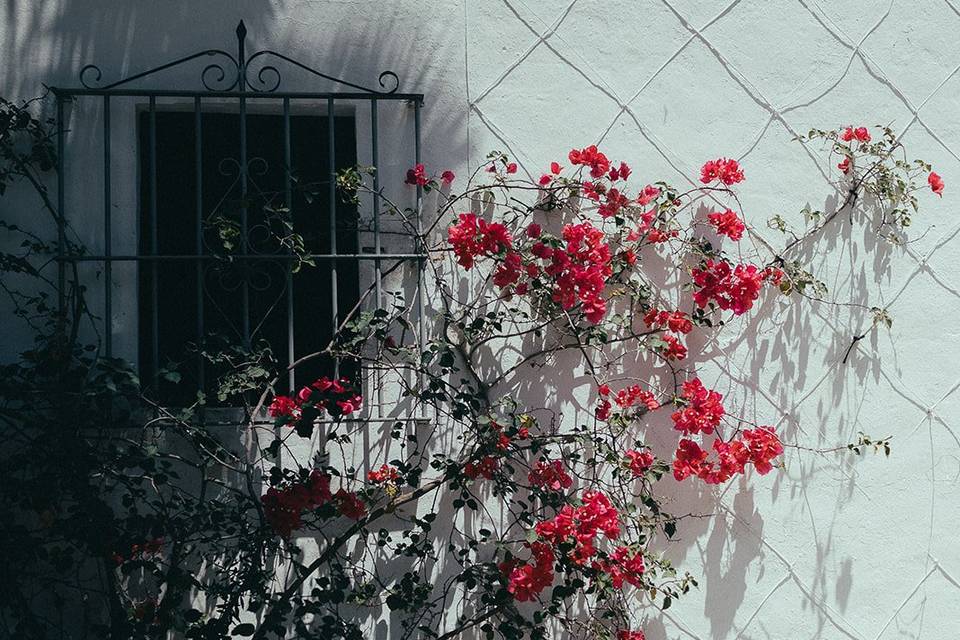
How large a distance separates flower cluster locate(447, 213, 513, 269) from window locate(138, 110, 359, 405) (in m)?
0.38

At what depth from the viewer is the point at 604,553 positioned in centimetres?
351

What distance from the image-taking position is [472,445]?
12.1 ft

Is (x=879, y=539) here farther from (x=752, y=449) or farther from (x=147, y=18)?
(x=147, y=18)

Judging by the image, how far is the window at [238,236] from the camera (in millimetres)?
3672

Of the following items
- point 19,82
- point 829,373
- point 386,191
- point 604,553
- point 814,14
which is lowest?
point 604,553

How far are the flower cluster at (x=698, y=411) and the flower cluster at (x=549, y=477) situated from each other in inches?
15.2

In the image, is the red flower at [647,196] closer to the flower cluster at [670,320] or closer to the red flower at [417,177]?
the flower cluster at [670,320]

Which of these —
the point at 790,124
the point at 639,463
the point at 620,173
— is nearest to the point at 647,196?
the point at 620,173

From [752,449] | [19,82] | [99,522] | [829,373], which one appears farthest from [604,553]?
[19,82]

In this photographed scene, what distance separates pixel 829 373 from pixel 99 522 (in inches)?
90.4

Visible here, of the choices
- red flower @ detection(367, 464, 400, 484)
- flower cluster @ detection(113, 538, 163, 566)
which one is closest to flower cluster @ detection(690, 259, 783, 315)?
red flower @ detection(367, 464, 400, 484)

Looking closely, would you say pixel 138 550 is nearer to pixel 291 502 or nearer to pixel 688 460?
pixel 291 502

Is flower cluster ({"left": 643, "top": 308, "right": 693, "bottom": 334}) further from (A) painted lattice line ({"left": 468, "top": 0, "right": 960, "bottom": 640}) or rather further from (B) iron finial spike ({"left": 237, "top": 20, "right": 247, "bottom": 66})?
(B) iron finial spike ({"left": 237, "top": 20, "right": 247, "bottom": 66})

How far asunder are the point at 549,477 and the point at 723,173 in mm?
1075
